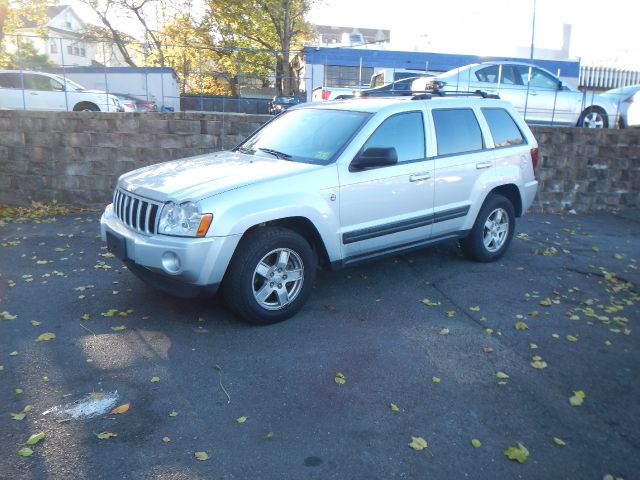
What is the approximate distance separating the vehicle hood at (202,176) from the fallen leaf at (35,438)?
75.7 inches

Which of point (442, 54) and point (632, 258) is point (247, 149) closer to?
point (632, 258)

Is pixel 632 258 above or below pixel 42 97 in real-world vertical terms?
below

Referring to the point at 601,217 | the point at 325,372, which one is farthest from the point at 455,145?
the point at 601,217

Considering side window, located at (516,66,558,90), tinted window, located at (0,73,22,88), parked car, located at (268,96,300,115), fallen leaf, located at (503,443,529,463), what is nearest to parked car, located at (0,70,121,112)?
tinted window, located at (0,73,22,88)

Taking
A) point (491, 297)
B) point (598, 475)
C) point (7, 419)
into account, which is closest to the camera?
point (598, 475)

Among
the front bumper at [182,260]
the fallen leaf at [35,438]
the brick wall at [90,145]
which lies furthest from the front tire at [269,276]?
the brick wall at [90,145]

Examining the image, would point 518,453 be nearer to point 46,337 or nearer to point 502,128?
point 46,337

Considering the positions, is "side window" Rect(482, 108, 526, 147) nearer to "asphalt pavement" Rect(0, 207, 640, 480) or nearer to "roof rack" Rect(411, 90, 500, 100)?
"roof rack" Rect(411, 90, 500, 100)

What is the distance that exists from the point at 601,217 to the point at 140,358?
908 cm

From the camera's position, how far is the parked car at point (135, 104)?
12.9m

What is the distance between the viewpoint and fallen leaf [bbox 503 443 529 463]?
3.18 metres

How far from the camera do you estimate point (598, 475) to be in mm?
3090

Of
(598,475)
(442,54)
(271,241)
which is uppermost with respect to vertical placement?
(442,54)

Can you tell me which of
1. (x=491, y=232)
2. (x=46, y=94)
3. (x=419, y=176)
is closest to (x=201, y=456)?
(x=419, y=176)
